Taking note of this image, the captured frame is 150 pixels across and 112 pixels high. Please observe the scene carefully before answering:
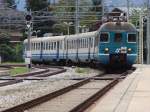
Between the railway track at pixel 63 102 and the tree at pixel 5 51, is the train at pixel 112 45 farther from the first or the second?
the tree at pixel 5 51

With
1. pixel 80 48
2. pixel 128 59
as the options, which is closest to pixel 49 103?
pixel 128 59

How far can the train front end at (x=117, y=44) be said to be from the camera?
125 ft

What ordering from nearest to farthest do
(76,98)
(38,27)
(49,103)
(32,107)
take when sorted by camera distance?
(32,107) → (49,103) → (76,98) → (38,27)

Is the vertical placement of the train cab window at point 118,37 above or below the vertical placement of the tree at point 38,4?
below

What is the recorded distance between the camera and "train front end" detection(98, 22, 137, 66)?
38.0 meters

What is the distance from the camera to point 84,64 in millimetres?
49344

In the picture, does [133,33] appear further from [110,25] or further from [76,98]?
[76,98]

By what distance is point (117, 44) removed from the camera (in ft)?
125

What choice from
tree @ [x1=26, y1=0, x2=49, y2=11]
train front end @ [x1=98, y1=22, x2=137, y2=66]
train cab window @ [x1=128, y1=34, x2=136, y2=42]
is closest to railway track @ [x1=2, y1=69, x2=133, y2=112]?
train front end @ [x1=98, y1=22, x2=137, y2=66]

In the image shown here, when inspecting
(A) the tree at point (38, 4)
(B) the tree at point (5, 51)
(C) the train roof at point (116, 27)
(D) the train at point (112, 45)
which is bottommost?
(B) the tree at point (5, 51)

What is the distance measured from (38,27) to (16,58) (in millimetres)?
22710

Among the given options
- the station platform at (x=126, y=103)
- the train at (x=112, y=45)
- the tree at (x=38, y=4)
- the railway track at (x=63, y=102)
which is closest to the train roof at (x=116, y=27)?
the train at (x=112, y=45)

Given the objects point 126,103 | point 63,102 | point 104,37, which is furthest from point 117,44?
point 126,103

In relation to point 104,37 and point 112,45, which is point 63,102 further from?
point 104,37
